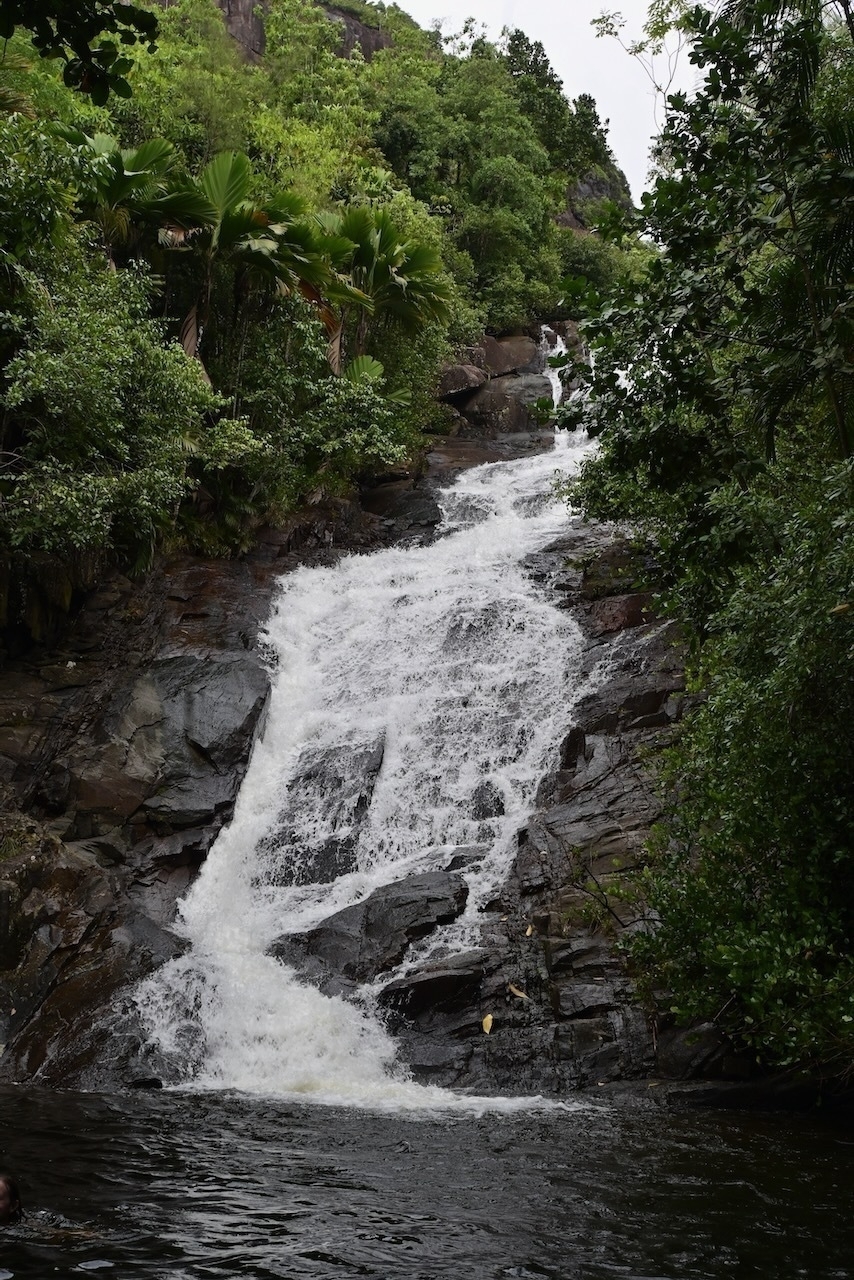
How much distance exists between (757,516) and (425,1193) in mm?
5844

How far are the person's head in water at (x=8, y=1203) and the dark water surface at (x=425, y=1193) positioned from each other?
0.11 meters

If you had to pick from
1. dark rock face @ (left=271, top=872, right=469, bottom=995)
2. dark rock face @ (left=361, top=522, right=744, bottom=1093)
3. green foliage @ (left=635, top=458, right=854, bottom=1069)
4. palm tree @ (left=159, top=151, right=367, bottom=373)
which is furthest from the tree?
palm tree @ (left=159, top=151, right=367, bottom=373)

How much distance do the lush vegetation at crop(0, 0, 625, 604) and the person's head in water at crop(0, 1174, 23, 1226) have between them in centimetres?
521

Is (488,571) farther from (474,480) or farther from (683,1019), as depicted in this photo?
(683,1019)

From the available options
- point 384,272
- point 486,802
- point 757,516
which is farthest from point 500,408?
point 757,516

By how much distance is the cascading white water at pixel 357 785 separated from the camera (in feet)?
36.2

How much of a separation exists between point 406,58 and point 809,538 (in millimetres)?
47185

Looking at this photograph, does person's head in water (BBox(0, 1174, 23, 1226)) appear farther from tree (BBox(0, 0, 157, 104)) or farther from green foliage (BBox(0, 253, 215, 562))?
green foliage (BBox(0, 253, 215, 562))

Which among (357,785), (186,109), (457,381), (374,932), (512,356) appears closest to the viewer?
(374,932)

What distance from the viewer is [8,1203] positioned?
5137 mm

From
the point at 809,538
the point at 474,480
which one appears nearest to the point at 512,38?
the point at 474,480

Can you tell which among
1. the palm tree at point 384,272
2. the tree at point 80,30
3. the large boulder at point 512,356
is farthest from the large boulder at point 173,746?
the large boulder at point 512,356

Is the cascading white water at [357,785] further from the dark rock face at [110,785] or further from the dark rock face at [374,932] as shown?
the dark rock face at [110,785]

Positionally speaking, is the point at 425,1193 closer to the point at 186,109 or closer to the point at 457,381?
the point at 457,381
